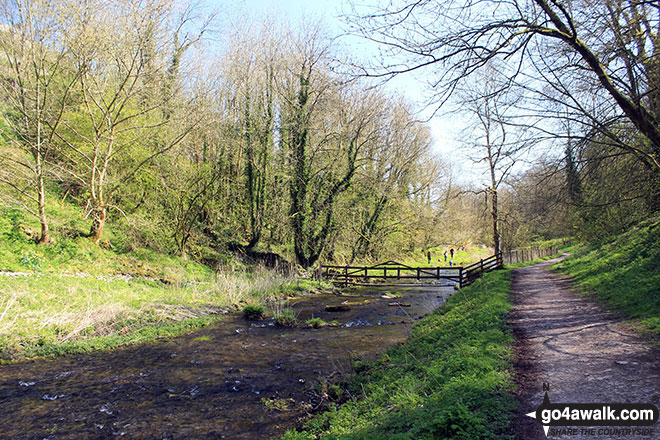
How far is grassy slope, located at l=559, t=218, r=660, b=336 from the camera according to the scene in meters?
7.16

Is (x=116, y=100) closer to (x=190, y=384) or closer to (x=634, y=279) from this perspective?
(x=190, y=384)

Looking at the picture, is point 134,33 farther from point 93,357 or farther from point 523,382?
point 523,382

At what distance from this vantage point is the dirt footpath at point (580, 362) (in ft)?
13.2

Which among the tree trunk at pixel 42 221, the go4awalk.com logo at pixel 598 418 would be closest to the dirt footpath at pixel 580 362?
the go4awalk.com logo at pixel 598 418

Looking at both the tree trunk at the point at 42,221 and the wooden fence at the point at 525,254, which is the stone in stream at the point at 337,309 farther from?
the wooden fence at the point at 525,254

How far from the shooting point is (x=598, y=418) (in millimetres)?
3709

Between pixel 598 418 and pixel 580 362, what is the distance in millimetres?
1691

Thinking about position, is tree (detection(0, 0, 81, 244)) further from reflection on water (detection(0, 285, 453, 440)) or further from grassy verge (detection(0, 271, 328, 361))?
reflection on water (detection(0, 285, 453, 440))

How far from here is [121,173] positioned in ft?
60.0

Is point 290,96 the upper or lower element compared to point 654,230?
upper

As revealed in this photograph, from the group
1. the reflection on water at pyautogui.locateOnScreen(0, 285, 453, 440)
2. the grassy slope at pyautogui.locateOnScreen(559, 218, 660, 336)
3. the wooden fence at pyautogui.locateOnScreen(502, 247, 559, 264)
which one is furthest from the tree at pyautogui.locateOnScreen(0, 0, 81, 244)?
the wooden fence at pyautogui.locateOnScreen(502, 247, 559, 264)

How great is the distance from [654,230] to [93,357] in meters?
18.2

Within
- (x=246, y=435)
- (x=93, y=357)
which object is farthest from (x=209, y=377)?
(x=93, y=357)

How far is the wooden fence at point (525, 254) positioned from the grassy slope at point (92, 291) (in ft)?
53.7
